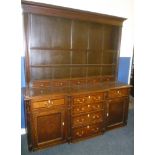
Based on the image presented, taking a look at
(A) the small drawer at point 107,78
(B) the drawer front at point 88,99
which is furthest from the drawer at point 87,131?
(A) the small drawer at point 107,78

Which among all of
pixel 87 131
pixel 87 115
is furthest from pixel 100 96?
pixel 87 131

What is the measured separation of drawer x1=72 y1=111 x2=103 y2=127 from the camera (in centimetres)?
217

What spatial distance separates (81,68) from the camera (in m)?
2.53

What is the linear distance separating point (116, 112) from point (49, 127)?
1.21 meters

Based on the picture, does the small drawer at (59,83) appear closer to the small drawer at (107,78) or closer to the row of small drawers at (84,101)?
the row of small drawers at (84,101)

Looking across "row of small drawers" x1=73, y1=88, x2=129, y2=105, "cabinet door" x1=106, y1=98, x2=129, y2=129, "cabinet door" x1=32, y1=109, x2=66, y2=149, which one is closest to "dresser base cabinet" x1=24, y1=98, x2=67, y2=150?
"cabinet door" x1=32, y1=109, x2=66, y2=149

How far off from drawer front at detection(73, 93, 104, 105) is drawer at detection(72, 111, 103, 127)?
0.72 feet

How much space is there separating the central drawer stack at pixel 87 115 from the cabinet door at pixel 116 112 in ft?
0.54

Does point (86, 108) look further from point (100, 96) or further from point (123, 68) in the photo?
point (123, 68)

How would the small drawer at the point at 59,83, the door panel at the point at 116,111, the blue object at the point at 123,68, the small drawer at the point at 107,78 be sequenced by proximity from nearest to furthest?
1. the small drawer at the point at 59,83
2. the door panel at the point at 116,111
3. the small drawer at the point at 107,78
4. the blue object at the point at 123,68

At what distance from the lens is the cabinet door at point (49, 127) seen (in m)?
1.93

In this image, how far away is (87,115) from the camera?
2.25m
